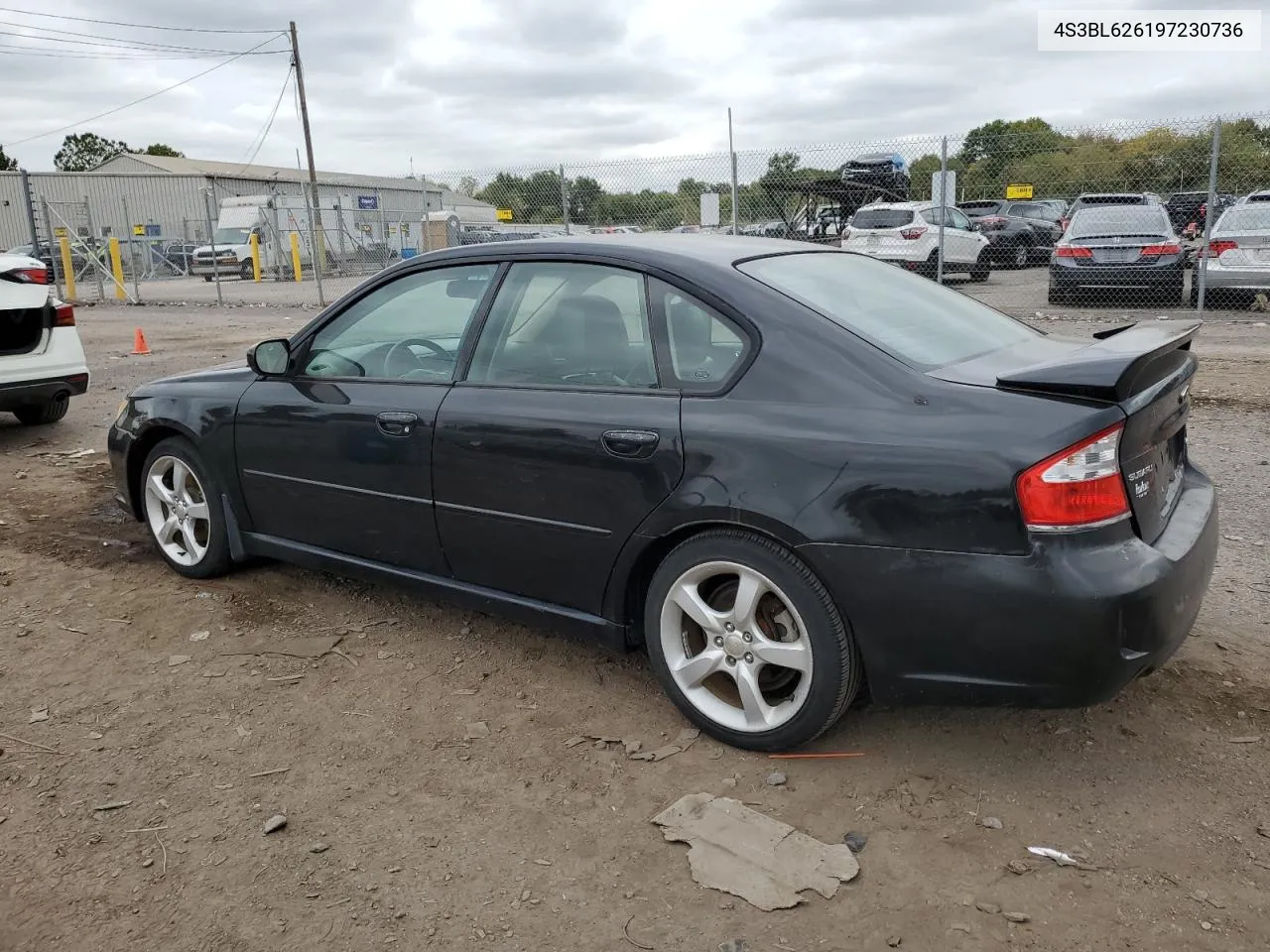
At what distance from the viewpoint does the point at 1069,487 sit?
2510 millimetres

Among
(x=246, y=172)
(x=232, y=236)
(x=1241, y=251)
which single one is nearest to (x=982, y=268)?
(x=1241, y=251)

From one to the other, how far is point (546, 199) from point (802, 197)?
560cm

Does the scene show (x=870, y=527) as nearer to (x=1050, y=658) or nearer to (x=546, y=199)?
(x=1050, y=658)

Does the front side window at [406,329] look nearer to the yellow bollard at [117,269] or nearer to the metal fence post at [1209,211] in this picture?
the metal fence post at [1209,211]

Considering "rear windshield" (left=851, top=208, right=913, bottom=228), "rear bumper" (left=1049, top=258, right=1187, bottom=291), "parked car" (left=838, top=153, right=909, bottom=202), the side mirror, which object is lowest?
"rear bumper" (left=1049, top=258, right=1187, bottom=291)

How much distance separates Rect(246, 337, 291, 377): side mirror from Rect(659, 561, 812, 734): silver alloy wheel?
76.7 inches

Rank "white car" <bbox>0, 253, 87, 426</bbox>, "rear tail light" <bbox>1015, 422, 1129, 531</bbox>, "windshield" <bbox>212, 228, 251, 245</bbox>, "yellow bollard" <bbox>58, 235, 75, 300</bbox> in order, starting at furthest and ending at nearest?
"windshield" <bbox>212, 228, 251, 245</bbox>, "yellow bollard" <bbox>58, 235, 75, 300</bbox>, "white car" <bbox>0, 253, 87, 426</bbox>, "rear tail light" <bbox>1015, 422, 1129, 531</bbox>

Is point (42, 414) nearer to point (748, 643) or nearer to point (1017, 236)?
point (748, 643)

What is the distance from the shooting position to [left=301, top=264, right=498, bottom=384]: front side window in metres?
3.68

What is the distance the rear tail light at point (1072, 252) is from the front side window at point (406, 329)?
12.2 m

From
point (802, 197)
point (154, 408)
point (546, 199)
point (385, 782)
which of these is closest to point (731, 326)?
point (385, 782)

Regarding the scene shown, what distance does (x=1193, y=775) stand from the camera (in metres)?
2.87

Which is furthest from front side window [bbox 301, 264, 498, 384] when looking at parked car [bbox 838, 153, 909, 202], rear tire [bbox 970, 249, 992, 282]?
parked car [bbox 838, 153, 909, 202]

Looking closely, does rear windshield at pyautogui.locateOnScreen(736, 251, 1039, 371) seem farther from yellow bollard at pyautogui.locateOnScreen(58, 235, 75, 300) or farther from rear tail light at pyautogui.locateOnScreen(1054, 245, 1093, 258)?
yellow bollard at pyautogui.locateOnScreen(58, 235, 75, 300)
